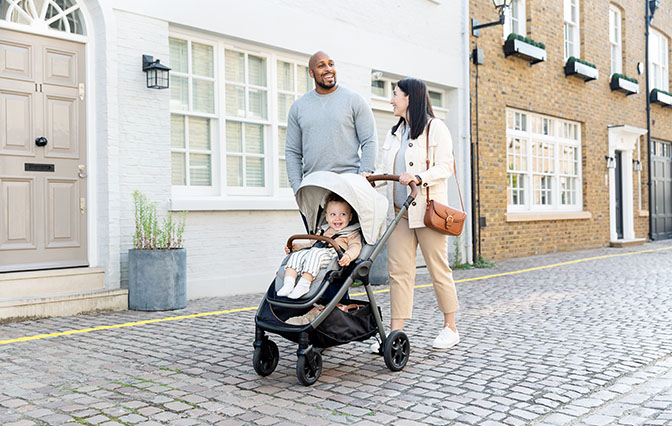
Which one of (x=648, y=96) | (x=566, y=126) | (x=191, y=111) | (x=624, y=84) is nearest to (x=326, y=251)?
(x=191, y=111)

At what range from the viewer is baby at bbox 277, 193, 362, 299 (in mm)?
3957

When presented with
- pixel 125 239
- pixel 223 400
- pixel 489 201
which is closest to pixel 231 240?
pixel 125 239

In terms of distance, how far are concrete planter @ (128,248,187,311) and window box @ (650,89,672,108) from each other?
1615 centimetres

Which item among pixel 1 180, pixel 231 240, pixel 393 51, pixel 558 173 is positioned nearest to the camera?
pixel 1 180

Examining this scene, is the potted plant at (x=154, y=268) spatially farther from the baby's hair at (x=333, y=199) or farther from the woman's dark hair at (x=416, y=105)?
the woman's dark hair at (x=416, y=105)

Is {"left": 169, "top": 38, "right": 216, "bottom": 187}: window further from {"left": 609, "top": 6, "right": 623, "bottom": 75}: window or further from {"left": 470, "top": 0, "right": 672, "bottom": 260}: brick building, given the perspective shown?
{"left": 609, "top": 6, "right": 623, "bottom": 75}: window

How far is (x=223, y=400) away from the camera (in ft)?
12.1

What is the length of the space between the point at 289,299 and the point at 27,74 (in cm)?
429

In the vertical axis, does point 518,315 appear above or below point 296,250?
below

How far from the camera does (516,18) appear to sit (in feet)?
45.0

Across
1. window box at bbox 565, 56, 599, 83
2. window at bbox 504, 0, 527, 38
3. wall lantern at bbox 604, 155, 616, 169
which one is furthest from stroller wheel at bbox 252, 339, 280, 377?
wall lantern at bbox 604, 155, 616, 169

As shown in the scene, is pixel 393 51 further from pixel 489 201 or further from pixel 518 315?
pixel 518 315

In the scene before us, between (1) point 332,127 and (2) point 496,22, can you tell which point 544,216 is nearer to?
(2) point 496,22

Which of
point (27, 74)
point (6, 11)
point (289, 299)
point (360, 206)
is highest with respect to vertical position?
point (6, 11)
